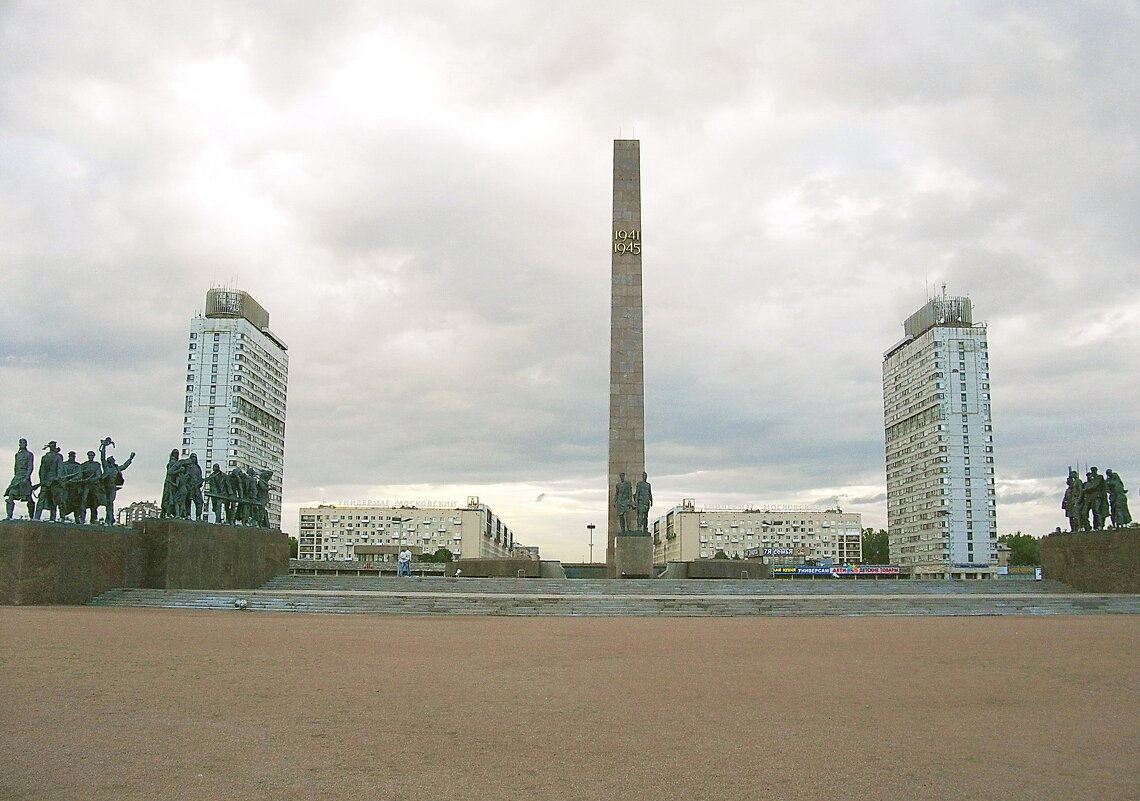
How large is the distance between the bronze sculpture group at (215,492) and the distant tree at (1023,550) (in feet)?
230

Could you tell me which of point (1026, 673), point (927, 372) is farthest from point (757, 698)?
point (927, 372)

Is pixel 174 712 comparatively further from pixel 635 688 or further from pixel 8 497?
pixel 8 497

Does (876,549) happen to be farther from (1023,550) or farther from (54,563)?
(54,563)

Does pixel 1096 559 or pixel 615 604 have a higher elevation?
pixel 1096 559

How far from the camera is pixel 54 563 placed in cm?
1919

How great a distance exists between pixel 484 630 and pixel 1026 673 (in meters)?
7.49

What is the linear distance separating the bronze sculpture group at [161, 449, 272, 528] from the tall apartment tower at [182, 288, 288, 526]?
54.2m

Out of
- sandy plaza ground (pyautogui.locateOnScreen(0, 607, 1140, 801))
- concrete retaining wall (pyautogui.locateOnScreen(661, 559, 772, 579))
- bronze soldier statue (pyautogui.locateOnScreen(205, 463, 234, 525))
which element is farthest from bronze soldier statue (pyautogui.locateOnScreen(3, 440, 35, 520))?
concrete retaining wall (pyautogui.locateOnScreen(661, 559, 772, 579))

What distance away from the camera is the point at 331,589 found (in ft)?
79.5

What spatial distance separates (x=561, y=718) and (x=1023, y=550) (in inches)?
3589

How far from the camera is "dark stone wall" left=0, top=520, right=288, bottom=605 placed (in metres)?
18.8

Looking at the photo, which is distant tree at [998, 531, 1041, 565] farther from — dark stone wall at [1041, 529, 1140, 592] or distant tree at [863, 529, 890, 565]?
dark stone wall at [1041, 529, 1140, 592]

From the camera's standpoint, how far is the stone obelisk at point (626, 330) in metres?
37.4

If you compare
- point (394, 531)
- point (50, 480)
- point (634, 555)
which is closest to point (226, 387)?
point (394, 531)
